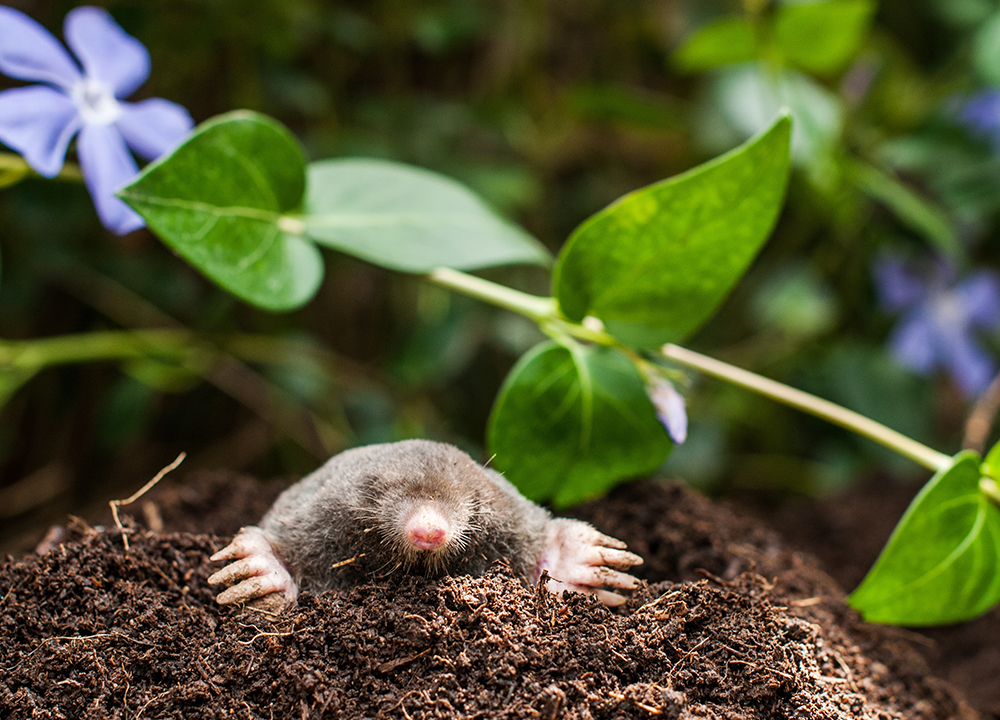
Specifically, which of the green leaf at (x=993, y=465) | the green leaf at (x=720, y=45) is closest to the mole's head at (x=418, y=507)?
the green leaf at (x=993, y=465)

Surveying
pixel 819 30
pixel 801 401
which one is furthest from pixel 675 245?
pixel 819 30

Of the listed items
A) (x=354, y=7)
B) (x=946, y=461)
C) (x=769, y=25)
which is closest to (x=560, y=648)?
(x=946, y=461)

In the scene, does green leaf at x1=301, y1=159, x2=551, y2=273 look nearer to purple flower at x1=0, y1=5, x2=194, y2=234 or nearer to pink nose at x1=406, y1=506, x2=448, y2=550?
purple flower at x1=0, y1=5, x2=194, y2=234

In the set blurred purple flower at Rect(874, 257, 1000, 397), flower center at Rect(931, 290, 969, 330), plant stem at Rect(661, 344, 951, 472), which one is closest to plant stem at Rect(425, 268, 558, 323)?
plant stem at Rect(661, 344, 951, 472)

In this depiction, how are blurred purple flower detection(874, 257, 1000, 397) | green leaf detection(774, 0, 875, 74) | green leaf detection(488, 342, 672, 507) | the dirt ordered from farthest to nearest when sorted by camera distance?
blurred purple flower detection(874, 257, 1000, 397) < green leaf detection(774, 0, 875, 74) < green leaf detection(488, 342, 672, 507) < the dirt

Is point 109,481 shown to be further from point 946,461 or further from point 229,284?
point 946,461

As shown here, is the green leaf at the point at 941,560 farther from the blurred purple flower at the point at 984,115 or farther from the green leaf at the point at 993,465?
the blurred purple flower at the point at 984,115

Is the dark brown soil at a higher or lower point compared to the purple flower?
lower
